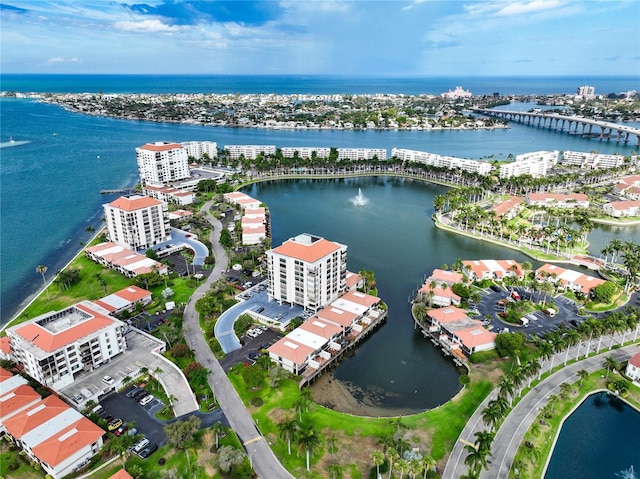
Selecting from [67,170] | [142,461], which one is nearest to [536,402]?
[142,461]

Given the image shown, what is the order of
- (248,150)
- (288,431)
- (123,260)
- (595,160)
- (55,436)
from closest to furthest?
(288,431)
(55,436)
(123,260)
(595,160)
(248,150)

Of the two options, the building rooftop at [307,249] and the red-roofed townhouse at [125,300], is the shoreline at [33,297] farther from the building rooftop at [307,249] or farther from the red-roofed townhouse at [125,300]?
the building rooftop at [307,249]

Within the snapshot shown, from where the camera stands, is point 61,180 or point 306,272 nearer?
point 306,272

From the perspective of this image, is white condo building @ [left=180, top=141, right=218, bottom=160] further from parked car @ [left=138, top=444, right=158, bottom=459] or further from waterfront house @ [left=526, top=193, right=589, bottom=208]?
→ parked car @ [left=138, top=444, right=158, bottom=459]

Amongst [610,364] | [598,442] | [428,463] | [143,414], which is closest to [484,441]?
[428,463]

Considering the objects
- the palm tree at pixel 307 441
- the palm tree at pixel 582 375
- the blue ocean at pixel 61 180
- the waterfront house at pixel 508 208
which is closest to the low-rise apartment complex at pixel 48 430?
the palm tree at pixel 307 441

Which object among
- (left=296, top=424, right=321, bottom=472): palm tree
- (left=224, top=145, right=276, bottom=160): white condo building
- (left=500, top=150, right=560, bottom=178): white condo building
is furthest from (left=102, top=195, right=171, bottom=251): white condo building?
(left=500, top=150, right=560, bottom=178): white condo building

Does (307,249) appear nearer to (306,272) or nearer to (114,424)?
(306,272)

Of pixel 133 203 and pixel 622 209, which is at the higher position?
pixel 133 203
